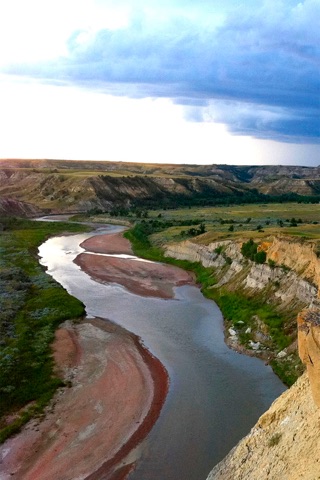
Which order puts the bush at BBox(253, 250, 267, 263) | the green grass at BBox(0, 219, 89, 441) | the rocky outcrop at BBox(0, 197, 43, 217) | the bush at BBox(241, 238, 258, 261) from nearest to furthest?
the green grass at BBox(0, 219, 89, 441) < the bush at BBox(253, 250, 267, 263) < the bush at BBox(241, 238, 258, 261) < the rocky outcrop at BBox(0, 197, 43, 217)

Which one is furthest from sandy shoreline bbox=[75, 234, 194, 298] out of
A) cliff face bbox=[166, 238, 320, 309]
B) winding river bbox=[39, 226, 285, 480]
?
cliff face bbox=[166, 238, 320, 309]

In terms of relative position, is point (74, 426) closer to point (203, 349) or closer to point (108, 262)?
point (203, 349)

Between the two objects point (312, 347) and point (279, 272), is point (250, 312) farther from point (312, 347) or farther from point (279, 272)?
point (312, 347)

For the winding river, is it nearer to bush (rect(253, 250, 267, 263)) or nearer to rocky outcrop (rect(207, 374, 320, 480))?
rocky outcrop (rect(207, 374, 320, 480))

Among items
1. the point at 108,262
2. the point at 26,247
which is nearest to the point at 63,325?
the point at 108,262

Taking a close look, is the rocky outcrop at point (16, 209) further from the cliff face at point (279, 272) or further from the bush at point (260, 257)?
the bush at point (260, 257)

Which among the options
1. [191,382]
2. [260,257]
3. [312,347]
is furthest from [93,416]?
[260,257]
